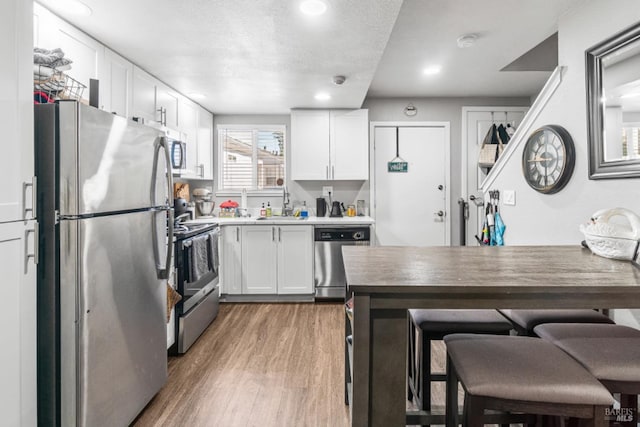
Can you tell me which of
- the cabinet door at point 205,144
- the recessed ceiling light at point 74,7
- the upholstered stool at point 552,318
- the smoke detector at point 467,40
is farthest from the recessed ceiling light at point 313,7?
the cabinet door at point 205,144

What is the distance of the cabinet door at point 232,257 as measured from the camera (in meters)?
3.91

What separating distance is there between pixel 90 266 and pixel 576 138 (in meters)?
2.80

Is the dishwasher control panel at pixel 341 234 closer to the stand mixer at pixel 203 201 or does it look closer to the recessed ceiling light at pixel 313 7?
the stand mixer at pixel 203 201

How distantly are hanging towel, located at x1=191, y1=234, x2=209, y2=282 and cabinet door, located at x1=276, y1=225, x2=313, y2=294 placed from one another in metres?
0.98

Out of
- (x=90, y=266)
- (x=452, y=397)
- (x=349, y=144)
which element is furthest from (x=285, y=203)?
(x=452, y=397)

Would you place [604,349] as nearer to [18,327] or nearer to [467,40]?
[18,327]

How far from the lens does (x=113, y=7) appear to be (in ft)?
6.35

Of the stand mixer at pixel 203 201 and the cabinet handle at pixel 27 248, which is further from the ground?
the stand mixer at pixel 203 201

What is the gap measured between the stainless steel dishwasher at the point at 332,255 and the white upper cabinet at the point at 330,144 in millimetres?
740

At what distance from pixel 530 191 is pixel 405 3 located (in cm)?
161

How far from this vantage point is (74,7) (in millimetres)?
1924

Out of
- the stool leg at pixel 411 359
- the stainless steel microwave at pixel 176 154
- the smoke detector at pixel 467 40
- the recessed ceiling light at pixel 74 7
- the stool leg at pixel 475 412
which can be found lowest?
the stool leg at pixel 411 359

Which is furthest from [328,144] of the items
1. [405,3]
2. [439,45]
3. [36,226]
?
[36,226]

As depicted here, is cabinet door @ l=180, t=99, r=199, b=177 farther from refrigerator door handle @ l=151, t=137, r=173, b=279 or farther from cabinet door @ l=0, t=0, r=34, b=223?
cabinet door @ l=0, t=0, r=34, b=223
